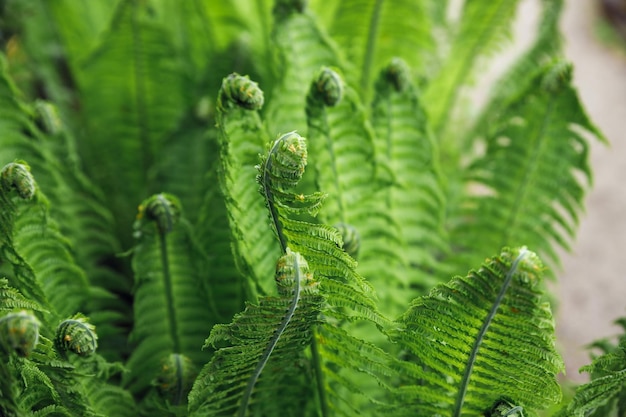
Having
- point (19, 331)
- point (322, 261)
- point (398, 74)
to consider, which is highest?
point (398, 74)

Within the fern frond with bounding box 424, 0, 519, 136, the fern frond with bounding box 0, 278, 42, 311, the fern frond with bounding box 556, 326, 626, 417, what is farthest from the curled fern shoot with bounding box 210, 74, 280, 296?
the fern frond with bounding box 424, 0, 519, 136

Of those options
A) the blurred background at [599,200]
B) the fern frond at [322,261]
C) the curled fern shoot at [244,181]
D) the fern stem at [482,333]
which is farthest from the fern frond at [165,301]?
the blurred background at [599,200]

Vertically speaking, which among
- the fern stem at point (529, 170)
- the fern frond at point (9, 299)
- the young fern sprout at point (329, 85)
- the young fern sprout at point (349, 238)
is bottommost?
the fern frond at point (9, 299)

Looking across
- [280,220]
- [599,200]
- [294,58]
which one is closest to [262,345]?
[280,220]

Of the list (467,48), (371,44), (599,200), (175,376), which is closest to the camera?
(175,376)

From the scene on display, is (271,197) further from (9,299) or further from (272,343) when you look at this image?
(9,299)

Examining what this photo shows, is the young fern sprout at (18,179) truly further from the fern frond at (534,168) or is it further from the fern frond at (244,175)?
the fern frond at (534,168)

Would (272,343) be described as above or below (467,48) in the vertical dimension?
below

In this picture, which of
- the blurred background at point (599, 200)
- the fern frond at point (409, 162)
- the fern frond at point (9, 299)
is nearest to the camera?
the fern frond at point (9, 299)
